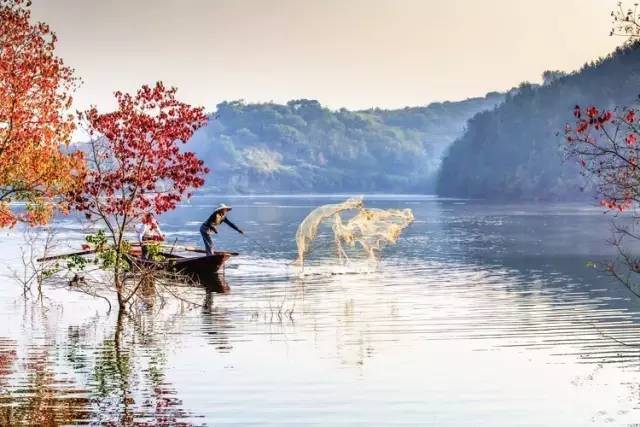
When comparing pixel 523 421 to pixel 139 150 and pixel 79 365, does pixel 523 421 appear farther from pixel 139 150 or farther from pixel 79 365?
pixel 139 150

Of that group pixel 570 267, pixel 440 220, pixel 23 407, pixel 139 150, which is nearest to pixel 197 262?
pixel 139 150

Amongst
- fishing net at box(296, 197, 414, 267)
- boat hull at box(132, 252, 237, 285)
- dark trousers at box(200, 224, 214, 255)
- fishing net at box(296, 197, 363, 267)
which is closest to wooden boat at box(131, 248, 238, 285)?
boat hull at box(132, 252, 237, 285)

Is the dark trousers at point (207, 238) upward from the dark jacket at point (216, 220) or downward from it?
downward

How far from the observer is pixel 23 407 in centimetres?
1978

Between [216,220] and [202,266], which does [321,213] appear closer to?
[216,220]

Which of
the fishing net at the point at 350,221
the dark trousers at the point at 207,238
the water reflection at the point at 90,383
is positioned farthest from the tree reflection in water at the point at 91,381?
the dark trousers at the point at 207,238

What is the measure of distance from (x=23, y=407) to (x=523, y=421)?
9.26 meters

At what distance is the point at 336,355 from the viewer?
26609 mm

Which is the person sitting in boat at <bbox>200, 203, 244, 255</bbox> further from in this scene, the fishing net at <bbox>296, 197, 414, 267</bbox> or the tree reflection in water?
the tree reflection in water

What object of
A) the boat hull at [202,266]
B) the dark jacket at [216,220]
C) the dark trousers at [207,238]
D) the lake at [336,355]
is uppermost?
the dark jacket at [216,220]

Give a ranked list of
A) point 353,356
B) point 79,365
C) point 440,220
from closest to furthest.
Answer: point 79,365
point 353,356
point 440,220

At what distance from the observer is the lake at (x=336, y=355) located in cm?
2016

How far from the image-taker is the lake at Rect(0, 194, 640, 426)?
20.2m

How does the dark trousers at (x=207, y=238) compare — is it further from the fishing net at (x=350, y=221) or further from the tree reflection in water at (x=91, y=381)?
the tree reflection in water at (x=91, y=381)
